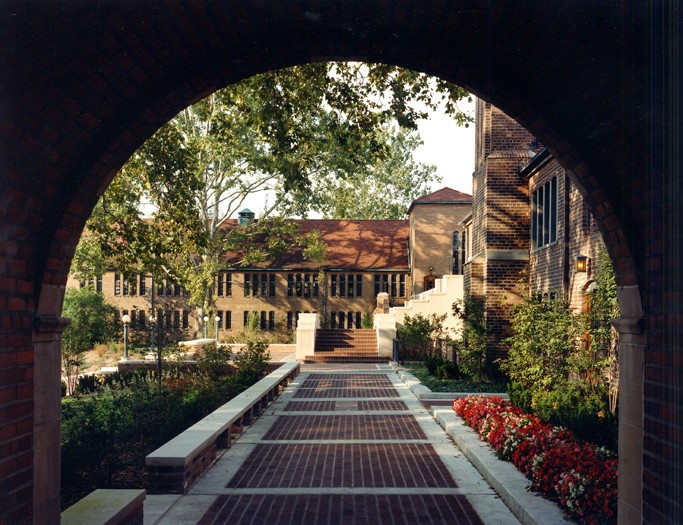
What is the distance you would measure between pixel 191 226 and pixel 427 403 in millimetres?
6837

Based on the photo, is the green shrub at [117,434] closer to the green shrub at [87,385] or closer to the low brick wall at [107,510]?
the low brick wall at [107,510]

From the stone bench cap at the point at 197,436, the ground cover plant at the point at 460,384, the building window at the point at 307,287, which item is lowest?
the ground cover plant at the point at 460,384

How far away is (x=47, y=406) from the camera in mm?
4805

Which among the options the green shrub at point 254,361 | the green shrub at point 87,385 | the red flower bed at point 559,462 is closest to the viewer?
the red flower bed at point 559,462

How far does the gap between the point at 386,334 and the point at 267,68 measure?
26.2m

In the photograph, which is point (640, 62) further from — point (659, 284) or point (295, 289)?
point (295, 289)

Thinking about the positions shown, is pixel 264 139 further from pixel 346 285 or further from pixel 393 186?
pixel 393 186

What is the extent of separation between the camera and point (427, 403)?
609 inches

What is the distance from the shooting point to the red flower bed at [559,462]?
625 cm

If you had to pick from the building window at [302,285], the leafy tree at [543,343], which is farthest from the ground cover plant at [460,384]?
the building window at [302,285]

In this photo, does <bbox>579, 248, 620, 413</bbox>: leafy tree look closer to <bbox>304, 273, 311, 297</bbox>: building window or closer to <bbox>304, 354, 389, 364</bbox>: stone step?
<bbox>304, 354, 389, 364</bbox>: stone step

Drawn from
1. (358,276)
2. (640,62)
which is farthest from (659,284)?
(358,276)

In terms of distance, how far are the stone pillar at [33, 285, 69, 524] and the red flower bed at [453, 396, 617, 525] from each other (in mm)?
4683

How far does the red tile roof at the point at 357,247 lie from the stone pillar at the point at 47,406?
129 ft
